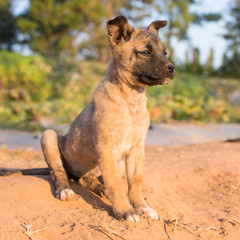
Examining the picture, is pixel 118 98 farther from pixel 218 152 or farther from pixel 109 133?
pixel 218 152

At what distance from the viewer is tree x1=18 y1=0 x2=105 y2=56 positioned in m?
19.1

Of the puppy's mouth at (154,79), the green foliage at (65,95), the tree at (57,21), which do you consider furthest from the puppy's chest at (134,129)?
the tree at (57,21)

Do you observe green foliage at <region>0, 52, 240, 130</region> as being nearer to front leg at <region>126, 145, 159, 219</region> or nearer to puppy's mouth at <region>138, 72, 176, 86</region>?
front leg at <region>126, 145, 159, 219</region>

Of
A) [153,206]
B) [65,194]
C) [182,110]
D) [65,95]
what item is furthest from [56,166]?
[65,95]

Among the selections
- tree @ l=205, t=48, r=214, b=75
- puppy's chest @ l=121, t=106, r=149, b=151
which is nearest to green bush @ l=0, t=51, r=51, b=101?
puppy's chest @ l=121, t=106, r=149, b=151

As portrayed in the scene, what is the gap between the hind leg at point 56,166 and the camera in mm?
3789

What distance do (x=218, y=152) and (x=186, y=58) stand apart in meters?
19.8

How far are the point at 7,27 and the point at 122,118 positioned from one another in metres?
24.9

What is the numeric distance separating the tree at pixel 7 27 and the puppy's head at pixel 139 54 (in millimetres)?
23939

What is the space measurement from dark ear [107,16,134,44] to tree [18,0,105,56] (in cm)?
1595

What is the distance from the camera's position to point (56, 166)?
14.1 ft

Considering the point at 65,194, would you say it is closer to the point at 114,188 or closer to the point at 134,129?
the point at 114,188

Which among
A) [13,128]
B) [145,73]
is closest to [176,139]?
[13,128]

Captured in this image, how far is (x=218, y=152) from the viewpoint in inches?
248
